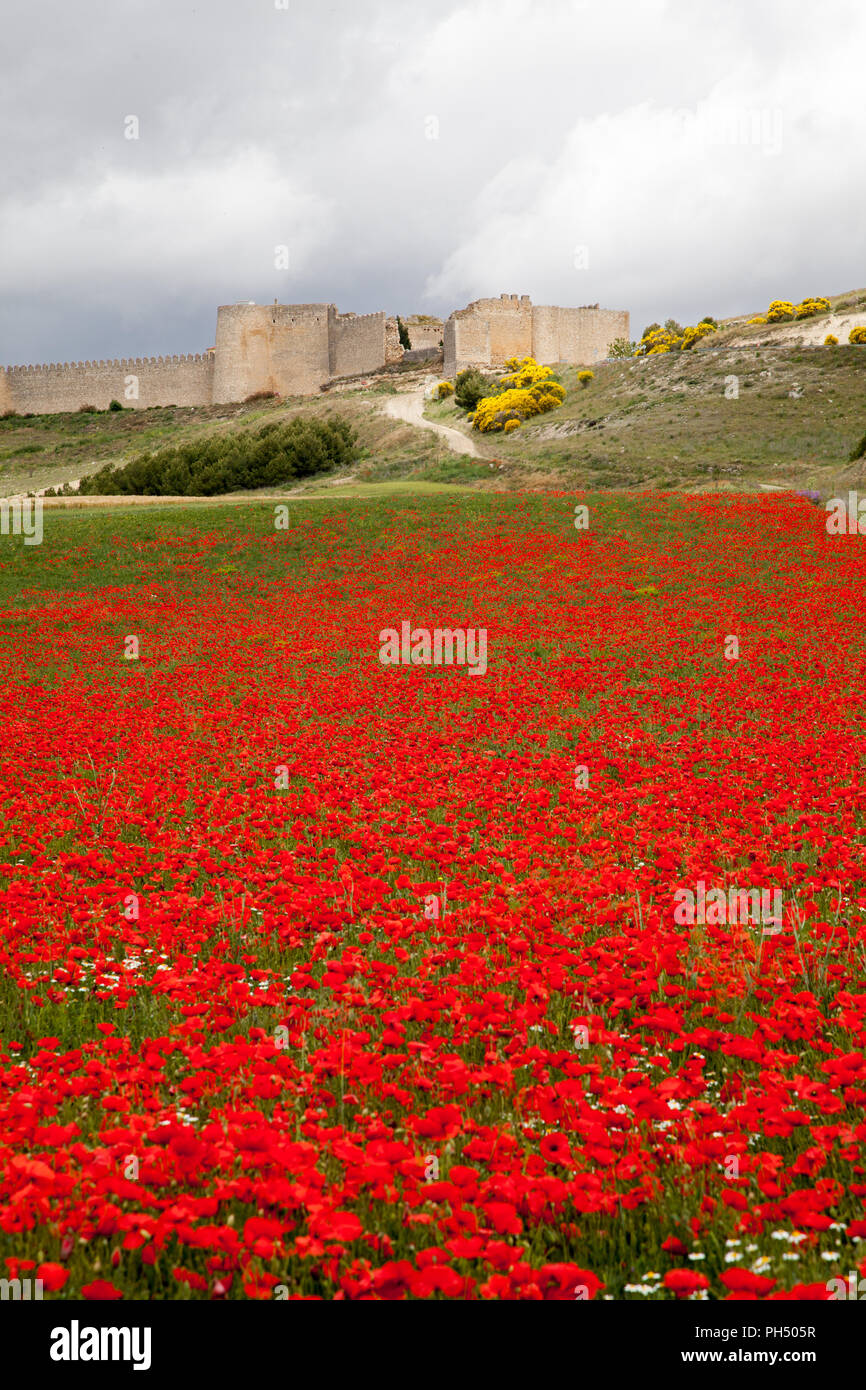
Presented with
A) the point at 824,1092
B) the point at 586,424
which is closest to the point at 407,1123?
the point at 824,1092

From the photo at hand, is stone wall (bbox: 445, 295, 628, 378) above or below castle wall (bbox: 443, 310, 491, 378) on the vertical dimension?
above

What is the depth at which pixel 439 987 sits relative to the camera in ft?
16.8

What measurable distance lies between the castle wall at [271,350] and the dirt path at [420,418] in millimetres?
21988

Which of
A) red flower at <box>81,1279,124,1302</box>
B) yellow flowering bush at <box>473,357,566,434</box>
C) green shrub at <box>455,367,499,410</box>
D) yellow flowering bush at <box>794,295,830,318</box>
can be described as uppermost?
yellow flowering bush at <box>794,295,830,318</box>

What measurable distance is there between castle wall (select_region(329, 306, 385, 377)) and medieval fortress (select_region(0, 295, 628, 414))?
4.0 inches

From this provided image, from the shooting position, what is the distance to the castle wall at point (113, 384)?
102m

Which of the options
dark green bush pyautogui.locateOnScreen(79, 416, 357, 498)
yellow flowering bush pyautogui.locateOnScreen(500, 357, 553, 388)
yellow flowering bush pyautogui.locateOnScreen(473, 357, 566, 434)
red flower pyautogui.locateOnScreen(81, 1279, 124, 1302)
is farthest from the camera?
yellow flowering bush pyautogui.locateOnScreen(500, 357, 553, 388)

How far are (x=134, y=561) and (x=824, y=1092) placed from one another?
26.8 meters

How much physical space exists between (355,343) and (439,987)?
3978 inches

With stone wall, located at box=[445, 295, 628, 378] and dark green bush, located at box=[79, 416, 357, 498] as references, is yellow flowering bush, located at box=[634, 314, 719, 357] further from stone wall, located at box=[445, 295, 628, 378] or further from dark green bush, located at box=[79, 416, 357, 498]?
dark green bush, located at box=[79, 416, 357, 498]

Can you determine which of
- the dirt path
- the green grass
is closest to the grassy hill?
the green grass

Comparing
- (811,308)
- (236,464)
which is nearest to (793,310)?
(811,308)

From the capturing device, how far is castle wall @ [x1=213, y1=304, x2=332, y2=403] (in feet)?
329

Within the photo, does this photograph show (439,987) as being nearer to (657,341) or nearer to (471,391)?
(471,391)
